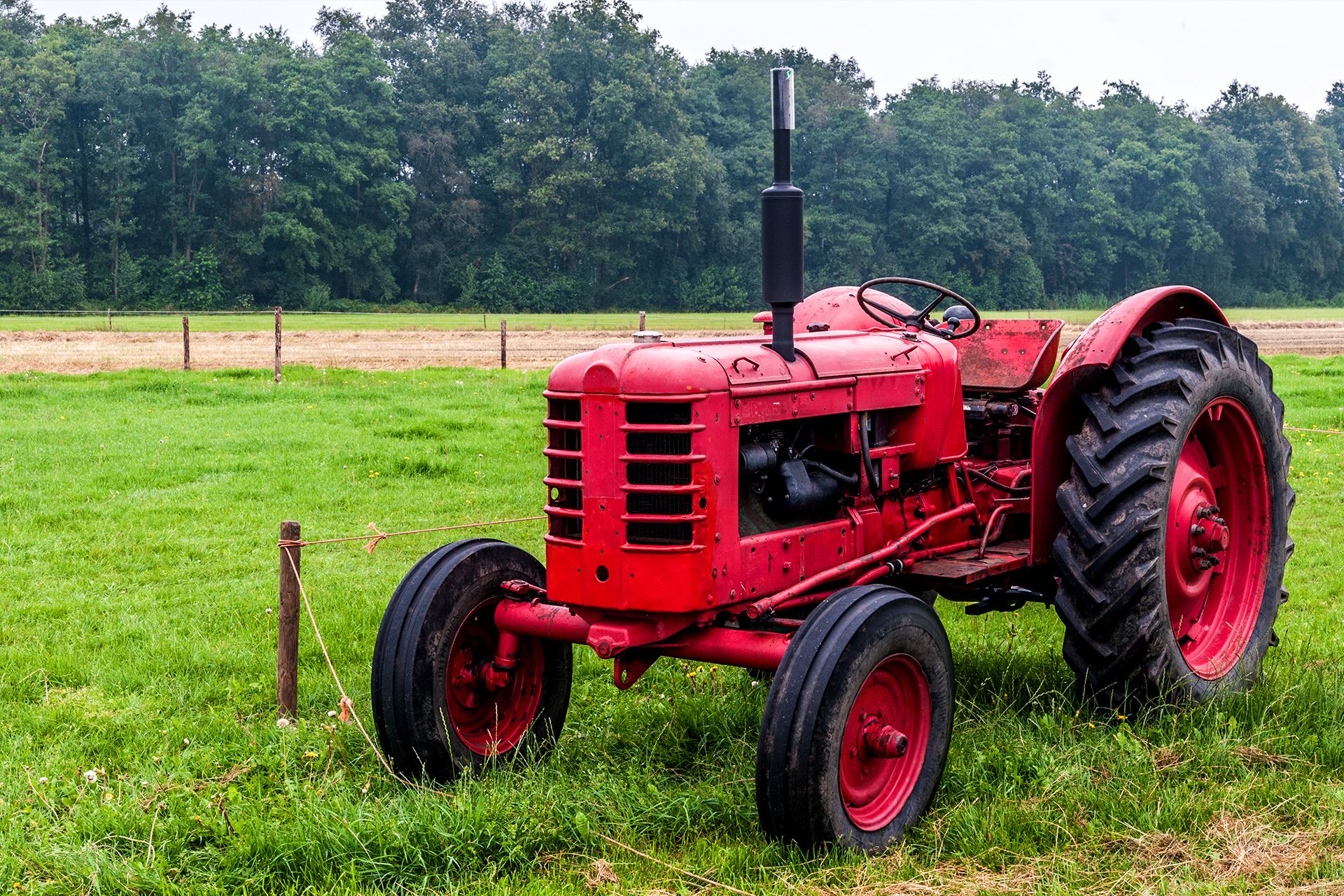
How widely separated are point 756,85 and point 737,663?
61.8 metres

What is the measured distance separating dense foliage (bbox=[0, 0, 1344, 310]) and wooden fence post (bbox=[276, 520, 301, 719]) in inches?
1908

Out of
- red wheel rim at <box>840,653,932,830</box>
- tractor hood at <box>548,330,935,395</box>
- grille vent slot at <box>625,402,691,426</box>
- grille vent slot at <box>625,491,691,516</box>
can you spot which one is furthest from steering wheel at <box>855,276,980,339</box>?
red wheel rim at <box>840,653,932,830</box>

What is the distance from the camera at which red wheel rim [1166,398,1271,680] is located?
16.7 feet

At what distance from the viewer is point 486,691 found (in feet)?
15.7

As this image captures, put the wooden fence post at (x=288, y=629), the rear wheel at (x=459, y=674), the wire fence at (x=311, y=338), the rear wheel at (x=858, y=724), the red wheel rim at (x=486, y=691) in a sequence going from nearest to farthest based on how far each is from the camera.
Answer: the rear wheel at (x=858, y=724) → the rear wheel at (x=459, y=674) → the red wheel rim at (x=486, y=691) → the wooden fence post at (x=288, y=629) → the wire fence at (x=311, y=338)

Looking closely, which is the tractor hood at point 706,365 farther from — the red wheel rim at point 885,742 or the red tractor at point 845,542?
the red wheel rim at point 885,742

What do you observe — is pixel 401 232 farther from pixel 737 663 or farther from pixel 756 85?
pixel 737 663

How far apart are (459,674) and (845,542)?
152 cm

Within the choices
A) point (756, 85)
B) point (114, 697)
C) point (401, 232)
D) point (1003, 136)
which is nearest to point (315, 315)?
point (401, 232)

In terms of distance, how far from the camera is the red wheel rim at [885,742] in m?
3.96

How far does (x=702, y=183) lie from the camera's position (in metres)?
54.7

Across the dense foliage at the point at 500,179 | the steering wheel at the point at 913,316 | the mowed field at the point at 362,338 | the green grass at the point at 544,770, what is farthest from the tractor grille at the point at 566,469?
the dense foliage at the point at 500,179

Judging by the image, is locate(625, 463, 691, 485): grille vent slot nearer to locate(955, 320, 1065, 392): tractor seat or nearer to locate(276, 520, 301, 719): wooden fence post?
locate(276, 520, 301, 719): wooden fence post

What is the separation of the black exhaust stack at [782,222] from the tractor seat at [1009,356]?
2.32 meters
